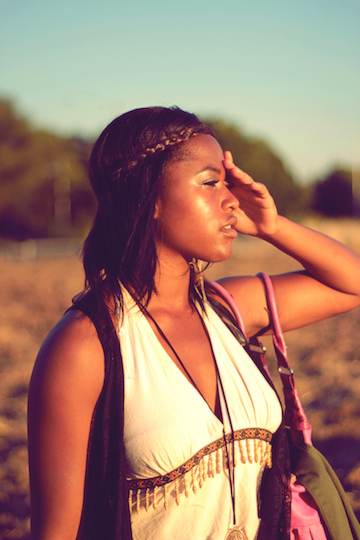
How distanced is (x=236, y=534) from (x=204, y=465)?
0.29m

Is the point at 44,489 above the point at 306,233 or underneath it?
underneath

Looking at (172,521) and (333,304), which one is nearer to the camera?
(172,521)

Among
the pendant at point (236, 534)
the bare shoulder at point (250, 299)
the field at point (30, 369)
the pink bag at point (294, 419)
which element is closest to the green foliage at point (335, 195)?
the field at point (30, 369)

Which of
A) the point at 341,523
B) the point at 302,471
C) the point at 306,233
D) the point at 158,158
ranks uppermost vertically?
the point at 158,158

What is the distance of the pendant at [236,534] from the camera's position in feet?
6.08

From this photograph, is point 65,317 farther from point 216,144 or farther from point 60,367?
point 216,144

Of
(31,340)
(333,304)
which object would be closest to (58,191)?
(31,340)

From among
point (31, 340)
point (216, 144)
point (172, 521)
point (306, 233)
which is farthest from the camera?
point (31, 340)

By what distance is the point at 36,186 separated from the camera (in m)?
45.5

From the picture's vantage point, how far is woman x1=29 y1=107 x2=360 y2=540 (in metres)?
1.68

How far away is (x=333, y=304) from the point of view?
2.44 meters

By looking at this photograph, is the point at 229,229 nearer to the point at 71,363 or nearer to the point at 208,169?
the point at 208,169

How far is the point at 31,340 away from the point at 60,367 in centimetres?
658

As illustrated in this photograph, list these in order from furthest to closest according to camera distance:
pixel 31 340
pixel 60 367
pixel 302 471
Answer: pixel 31 340 < pixel 302 471 < pixel 60 367
